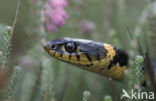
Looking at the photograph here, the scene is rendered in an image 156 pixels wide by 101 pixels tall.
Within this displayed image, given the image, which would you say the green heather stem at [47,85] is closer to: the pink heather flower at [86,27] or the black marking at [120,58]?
the black marking at [120,58]

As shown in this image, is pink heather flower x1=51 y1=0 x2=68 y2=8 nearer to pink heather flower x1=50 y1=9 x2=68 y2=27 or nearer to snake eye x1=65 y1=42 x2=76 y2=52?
pink heather flower x1=50 y1=9 x2=68 y2=27

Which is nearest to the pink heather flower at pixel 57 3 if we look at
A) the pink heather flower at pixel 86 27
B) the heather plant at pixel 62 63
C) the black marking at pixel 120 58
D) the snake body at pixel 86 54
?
the heather plant at pixel 62 63

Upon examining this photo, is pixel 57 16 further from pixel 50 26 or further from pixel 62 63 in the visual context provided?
pixel 62 63

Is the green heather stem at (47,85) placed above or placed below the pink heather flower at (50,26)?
below

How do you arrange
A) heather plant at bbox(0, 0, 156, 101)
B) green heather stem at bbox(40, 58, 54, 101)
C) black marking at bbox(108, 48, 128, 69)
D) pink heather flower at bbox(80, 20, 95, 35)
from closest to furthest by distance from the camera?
1. heather plant at bbox(0, 0, 156, 101)
2. green heather stem at bbox(40, 58, 54, 101)
3. black marking at bbox(108, 48, 128, 69)
4. pink heather flower at bbox(80, 20, 95, 35)

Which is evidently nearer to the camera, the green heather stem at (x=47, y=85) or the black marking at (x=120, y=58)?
the green heather stem at (x=47, y=85)

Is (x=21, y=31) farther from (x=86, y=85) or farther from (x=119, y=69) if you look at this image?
(x=119, y=69)

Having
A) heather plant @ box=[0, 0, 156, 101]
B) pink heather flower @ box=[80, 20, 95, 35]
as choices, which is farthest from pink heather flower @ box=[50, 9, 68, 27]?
pink heather flower @ box=[80, 20, 95, 35]

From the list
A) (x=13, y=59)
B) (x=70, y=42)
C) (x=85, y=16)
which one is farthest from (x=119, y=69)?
(x=85, y=16)
